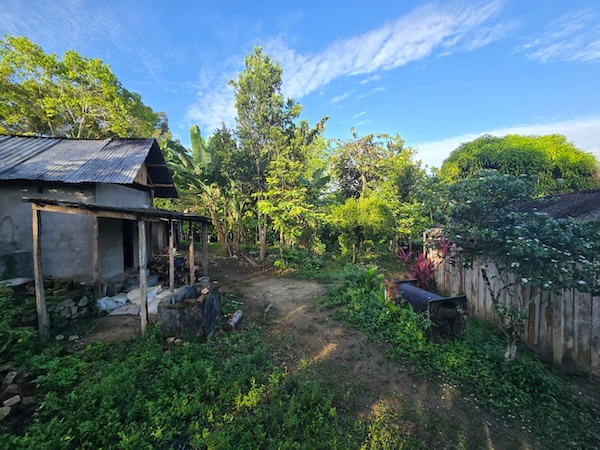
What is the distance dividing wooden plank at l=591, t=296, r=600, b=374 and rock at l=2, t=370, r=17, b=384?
824 centimetres

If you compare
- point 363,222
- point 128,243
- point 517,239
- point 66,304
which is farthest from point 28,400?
point 363,222

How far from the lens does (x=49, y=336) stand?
494cm

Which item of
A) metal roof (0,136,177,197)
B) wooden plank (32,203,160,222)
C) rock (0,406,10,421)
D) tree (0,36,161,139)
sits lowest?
rock (0,406,10,421)

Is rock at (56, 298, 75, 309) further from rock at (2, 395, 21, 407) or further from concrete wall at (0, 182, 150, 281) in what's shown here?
rock at (2, 395, 21, 407)

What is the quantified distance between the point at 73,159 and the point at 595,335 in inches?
470

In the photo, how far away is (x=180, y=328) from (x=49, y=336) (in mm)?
2350

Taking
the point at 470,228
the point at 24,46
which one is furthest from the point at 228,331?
the point at 24,46

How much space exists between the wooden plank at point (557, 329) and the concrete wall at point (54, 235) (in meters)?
9.84

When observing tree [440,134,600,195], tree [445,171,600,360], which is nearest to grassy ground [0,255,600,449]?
tree [445,171,600,360]

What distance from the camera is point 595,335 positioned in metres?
4.08

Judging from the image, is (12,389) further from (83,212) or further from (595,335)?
(595,335)

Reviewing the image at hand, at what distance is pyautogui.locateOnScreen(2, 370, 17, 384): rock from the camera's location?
3381 millimetres

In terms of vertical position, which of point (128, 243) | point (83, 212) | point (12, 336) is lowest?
point (12, 336)

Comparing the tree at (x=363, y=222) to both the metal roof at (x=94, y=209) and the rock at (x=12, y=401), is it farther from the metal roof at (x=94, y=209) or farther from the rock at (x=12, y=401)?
the rock at (x=12, y=401)
